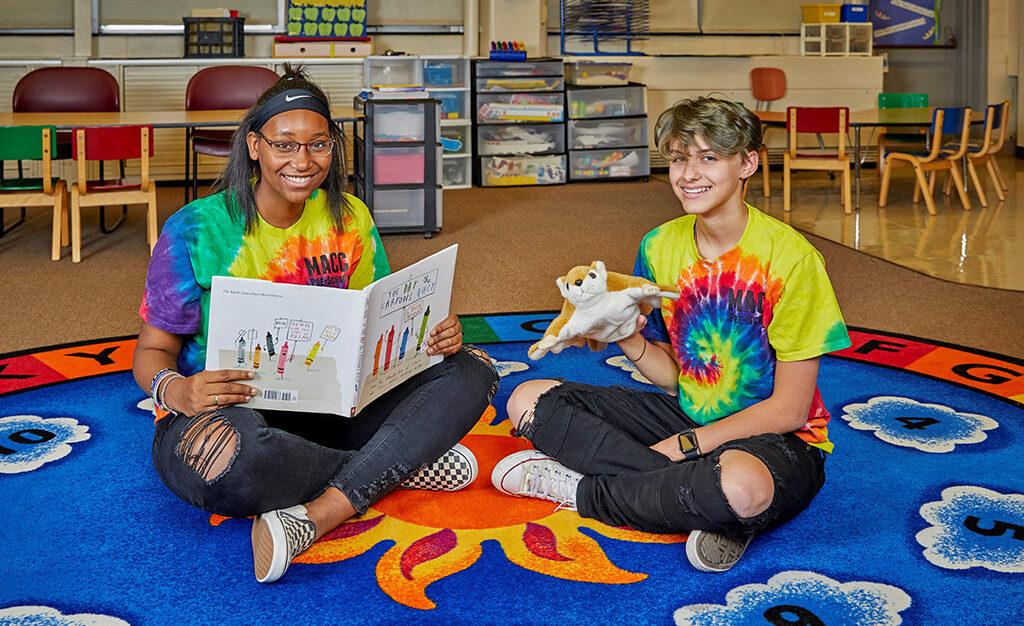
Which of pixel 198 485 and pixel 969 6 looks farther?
pixel 969 6

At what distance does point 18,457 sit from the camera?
2.24m

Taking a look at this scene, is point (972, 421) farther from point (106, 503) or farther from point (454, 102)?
point (454, 102)

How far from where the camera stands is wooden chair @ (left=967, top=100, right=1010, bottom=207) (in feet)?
20.5

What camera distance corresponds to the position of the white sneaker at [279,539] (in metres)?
1.66

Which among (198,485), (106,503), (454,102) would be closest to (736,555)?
(198,485)

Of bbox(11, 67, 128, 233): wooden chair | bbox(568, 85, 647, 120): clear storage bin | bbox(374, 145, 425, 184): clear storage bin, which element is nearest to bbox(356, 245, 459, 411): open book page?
bbox(374, 145, 425, 184): clear storage bin

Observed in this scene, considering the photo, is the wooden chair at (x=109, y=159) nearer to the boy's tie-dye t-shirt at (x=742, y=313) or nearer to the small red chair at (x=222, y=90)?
the small red chair at (x=222, y=90)

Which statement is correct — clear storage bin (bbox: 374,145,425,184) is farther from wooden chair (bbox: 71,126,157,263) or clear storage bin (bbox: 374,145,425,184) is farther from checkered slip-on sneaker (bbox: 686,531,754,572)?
checkered slip-on sneaker (bbox: 686,531,754,572)

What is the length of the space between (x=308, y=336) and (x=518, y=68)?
571 cm

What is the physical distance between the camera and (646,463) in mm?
1859

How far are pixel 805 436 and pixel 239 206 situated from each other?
115cm

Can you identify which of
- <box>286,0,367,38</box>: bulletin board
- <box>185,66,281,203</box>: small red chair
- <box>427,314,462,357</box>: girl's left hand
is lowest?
<box>427,314,462,357</box>: girl's left hand

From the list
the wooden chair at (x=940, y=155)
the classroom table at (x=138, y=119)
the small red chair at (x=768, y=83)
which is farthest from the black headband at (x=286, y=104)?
the small red chair at (x=768, y=83)

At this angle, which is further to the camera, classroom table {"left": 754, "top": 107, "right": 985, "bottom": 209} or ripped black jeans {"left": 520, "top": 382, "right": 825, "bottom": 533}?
classroom table {"left": 754, "top": 107, "right": 985, "bottom": 209}
